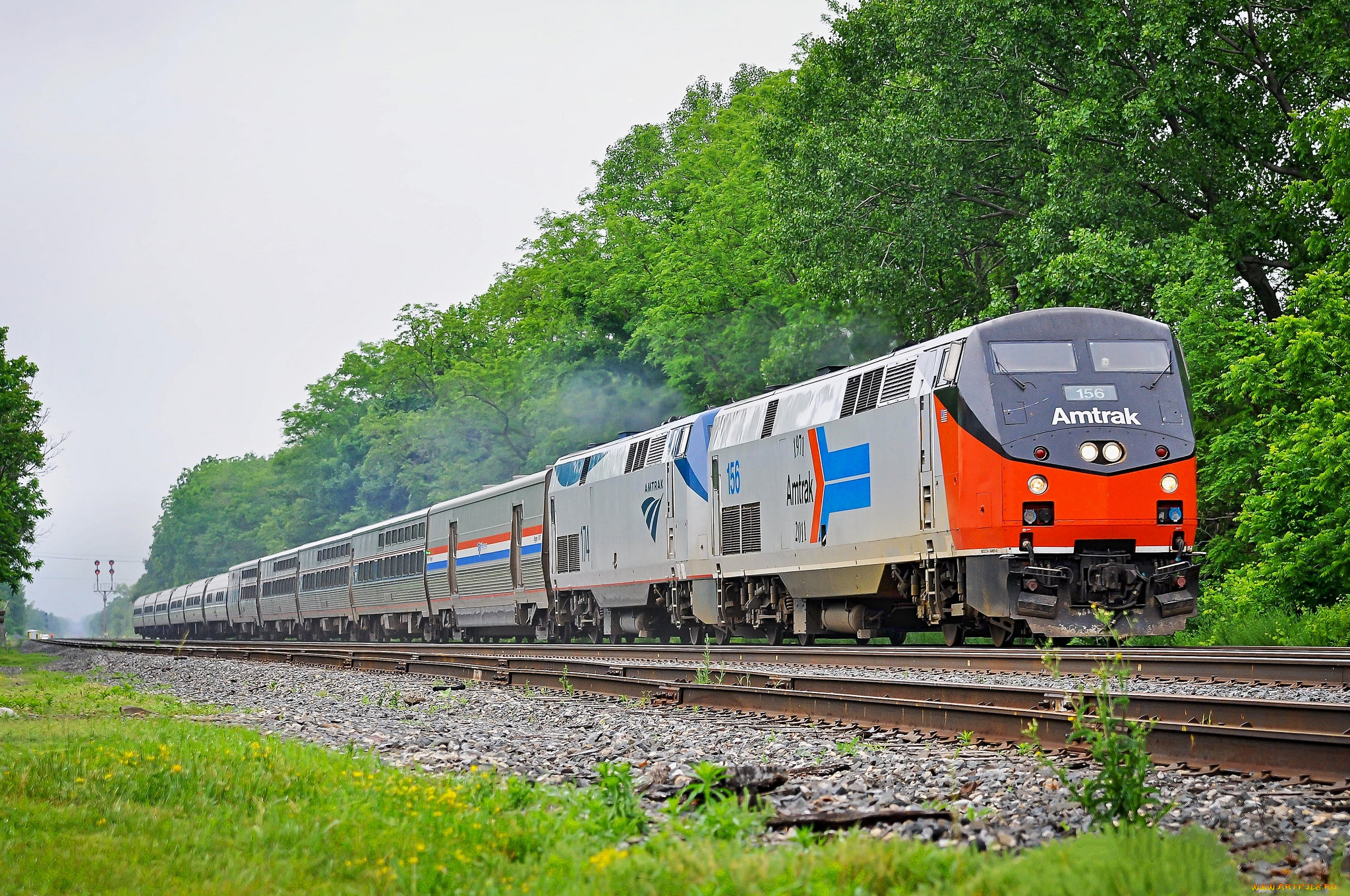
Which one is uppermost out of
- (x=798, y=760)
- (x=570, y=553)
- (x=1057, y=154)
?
(x=1057, y=154)

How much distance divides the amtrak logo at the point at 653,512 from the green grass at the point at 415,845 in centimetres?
1429

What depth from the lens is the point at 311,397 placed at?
261ft

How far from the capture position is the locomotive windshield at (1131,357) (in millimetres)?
14984

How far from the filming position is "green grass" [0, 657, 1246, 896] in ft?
13.7

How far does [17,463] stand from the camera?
44.6 m

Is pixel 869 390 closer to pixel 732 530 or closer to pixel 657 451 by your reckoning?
pixel 732 530

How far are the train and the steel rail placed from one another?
0.82 m

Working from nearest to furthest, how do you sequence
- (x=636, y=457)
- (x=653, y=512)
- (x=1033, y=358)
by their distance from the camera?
(x=1033, y=358) < (x=653, y=512) < (x=636, y=457)

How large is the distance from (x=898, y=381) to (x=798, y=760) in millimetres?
8723

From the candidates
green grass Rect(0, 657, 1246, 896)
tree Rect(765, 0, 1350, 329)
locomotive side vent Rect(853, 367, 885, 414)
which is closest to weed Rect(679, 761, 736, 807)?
green grass Rect(0, 657, 1246, 896)

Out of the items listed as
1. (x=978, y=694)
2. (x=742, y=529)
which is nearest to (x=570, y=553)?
(x=742, y=529)

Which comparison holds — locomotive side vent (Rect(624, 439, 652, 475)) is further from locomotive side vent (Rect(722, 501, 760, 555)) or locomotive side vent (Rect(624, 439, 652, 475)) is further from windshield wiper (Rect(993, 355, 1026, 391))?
windshield wiper (Rect(993, 355, 1026, 391))

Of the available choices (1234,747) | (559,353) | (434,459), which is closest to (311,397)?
(434,459)

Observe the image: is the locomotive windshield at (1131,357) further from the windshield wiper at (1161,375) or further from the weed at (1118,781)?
the weed at (1118,781)
